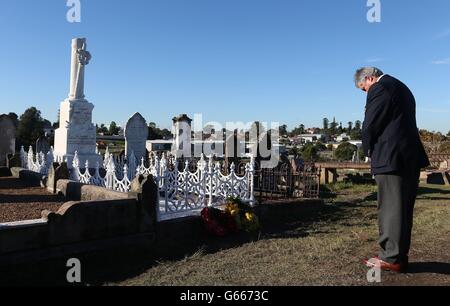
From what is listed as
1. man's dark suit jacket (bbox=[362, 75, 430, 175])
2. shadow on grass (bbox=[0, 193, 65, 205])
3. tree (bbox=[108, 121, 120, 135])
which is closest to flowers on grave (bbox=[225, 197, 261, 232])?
shadow on grass (bbox=[0, 193, 65, 205])

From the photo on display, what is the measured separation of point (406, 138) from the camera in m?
3.77

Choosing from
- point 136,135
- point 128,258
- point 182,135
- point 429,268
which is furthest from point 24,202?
point 182,135

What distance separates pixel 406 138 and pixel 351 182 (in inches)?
509

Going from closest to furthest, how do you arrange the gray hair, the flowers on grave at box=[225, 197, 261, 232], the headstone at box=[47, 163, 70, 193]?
the gray hair
the flowers on grave at box=[225, 197, 261, 232]
the headstone at box=[47, 163, 70, 193]

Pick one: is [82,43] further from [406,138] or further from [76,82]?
[406,138]

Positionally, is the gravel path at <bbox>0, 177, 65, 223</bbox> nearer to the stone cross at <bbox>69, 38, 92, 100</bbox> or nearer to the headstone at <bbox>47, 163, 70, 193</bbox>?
the headstone at <bbox>47, 163, 70, 193</bbox>

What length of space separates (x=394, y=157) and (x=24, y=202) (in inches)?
276

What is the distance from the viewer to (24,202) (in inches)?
317

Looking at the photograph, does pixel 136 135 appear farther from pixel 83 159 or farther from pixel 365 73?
pixel 365 73

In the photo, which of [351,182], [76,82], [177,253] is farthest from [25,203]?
[351,182]

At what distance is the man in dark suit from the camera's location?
12.3ft

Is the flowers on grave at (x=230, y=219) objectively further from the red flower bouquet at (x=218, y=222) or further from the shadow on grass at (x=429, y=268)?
the shadow on grass at (x=429, y=268)

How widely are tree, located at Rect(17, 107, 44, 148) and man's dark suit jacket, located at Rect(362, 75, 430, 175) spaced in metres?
31.5

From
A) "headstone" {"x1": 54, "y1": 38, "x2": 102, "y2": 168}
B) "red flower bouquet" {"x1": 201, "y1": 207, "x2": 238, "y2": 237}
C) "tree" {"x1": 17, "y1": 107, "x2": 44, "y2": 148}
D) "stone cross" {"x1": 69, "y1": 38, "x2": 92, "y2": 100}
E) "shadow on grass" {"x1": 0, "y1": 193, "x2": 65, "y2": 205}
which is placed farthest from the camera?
"tree" {"x1": 17, "y1": 107, "x2": 44, "y2": 148}
